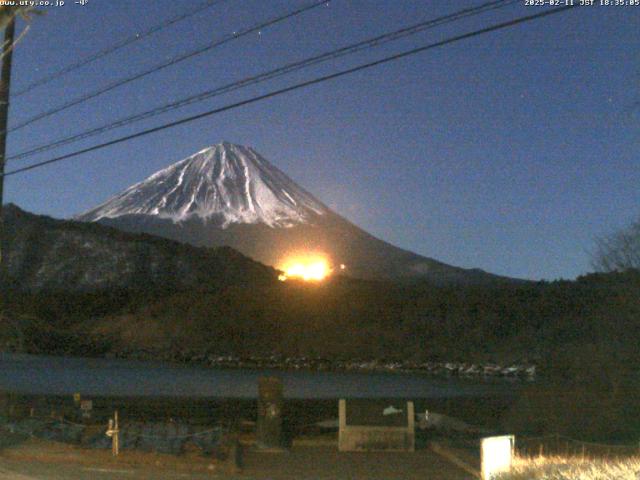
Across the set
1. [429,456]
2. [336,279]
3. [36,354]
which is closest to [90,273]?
[336,279]

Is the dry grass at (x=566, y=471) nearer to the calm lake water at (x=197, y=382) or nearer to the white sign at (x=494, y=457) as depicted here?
the white sign at (x=494, y=457)

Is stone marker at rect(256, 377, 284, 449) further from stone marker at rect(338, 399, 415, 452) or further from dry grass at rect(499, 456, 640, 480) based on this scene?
dry grass at rect(499, 456, 640, 480)

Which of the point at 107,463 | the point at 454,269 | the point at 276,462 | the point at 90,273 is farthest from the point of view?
the point at 454,269

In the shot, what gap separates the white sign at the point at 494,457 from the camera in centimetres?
1088

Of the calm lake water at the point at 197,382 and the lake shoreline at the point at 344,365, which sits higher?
the lake shoreline at the point at 344,365

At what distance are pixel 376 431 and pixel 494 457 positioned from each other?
368 inches

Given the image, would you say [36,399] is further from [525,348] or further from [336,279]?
[336,279]

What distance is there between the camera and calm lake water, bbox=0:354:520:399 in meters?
39.0

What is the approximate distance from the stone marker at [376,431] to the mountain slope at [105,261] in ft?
244

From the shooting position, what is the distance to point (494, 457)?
36.2 feet

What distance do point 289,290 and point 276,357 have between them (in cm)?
1792

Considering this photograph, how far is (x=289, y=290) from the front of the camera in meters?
77.4

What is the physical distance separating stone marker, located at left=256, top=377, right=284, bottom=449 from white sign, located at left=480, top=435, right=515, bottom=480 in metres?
9.03

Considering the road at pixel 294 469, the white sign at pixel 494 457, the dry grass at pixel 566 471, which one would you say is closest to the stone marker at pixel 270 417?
the road at pixel 294 469
